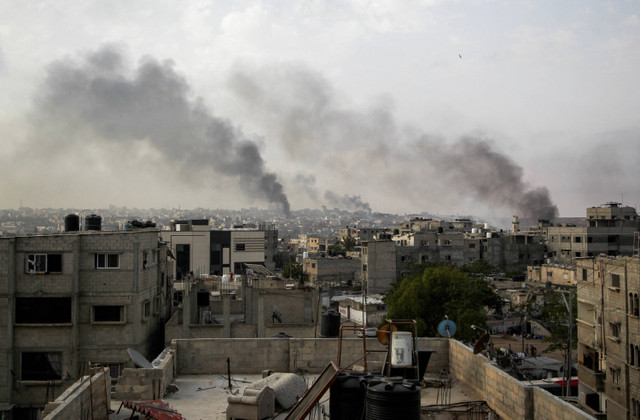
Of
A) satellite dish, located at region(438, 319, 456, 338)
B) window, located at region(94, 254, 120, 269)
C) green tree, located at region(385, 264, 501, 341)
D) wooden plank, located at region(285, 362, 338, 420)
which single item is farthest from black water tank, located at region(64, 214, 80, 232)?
wooden plank, located at region(285, 362, 338, 420)

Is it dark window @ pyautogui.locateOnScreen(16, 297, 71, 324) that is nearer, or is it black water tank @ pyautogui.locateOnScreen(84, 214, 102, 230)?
dark window @ pyautogui.locateOnScreen(16, 297, 71, 324)

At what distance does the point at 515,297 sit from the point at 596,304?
24.4m

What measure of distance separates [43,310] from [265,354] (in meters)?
8.65

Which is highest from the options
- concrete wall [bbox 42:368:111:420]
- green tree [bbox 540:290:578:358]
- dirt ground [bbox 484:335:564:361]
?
concrete wall [bbox 42:368:111:420]

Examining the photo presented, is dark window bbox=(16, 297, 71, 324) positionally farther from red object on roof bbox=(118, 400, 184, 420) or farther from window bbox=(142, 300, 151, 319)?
red object on roof bbox=(118, 400, 184, 420)

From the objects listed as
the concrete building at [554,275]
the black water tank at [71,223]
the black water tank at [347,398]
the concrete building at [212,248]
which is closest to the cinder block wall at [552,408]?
the black water tank at [347,398]

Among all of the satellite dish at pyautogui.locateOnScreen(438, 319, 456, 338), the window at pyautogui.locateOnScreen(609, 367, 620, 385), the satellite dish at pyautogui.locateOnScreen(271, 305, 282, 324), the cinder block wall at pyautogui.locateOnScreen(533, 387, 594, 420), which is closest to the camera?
the cinder block wall at pyautogui.locateOnScreen(533, 387, 594, 420)

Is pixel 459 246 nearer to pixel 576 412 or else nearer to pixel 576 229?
pixel 576 229

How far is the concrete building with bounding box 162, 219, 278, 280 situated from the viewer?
44.7 metres

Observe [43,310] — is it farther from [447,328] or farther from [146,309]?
[447,328]

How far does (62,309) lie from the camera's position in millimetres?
16609

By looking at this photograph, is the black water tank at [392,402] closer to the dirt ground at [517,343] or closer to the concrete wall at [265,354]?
the concrete wall at [265,354]

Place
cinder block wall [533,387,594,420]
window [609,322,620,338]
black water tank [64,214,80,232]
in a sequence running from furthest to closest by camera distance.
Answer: black water tank [64,214,80,232], window [609,322,620,338], cinder block wall [533,387,594,420]

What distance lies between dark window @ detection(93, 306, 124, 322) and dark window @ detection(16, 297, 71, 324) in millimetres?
690
